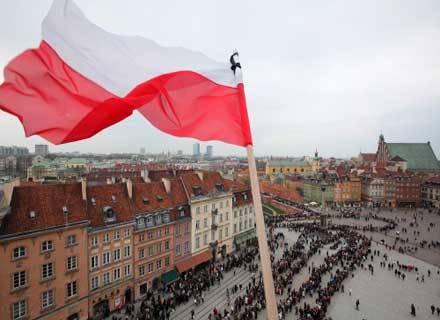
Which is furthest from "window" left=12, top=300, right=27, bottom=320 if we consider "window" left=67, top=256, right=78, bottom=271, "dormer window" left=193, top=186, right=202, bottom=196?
"dormer window" left=193, top=186, right=202, bottom=196

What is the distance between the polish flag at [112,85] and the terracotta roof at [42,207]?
677 inches

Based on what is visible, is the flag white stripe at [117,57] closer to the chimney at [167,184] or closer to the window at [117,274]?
the window at [117,274]

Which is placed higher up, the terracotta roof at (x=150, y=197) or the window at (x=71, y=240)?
the terracotta roof at (x=150, y=197)

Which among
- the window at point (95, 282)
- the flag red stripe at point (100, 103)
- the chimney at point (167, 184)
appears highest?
the flag red stripe at point (100, 103)

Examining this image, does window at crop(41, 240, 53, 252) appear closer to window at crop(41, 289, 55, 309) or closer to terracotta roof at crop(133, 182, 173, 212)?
window at crop(41, 289, 55, 309)

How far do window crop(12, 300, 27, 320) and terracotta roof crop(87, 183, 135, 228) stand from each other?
6851mm

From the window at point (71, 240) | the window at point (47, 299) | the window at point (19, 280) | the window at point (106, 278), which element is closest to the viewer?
the window at point (19, 280)

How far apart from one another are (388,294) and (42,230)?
3105 centimetres

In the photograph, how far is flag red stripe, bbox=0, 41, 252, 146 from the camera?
6.08m

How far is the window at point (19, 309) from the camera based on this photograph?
18984 millimetres

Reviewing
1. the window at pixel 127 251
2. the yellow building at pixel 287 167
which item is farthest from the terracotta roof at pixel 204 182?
the yellow building at pixel 287 167

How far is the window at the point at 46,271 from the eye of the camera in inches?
804

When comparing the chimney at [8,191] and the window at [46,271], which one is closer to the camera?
the chimney at [8,191]

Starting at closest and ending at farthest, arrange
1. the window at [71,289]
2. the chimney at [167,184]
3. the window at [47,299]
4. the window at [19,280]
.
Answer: the window at [19,280], the window at [47,299], the window at [71,289], the chimney at [167,184]
